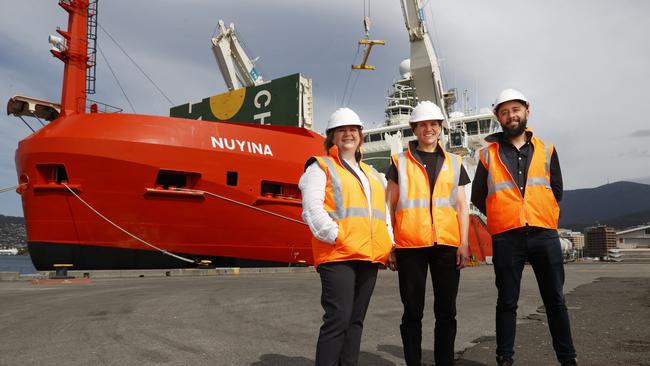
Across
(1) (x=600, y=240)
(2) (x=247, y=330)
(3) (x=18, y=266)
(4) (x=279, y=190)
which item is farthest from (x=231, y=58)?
(1) (x=600, y=240)

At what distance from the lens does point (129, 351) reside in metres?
3.25

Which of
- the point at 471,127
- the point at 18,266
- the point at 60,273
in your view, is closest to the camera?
the point at 60,273

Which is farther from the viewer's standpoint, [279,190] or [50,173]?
[279,190]

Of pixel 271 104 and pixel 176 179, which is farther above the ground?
pixel 271 104

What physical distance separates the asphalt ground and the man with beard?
0.30 m

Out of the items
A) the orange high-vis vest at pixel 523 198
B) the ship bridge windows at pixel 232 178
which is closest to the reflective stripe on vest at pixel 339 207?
the orange high-vis vest at pixel 523 198

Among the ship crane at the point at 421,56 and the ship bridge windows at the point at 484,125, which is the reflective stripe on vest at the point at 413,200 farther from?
the ship bridge windows at the point at 484,125

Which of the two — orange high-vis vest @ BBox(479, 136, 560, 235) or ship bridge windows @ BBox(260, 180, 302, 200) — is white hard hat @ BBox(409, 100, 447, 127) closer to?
orange high-vis vest @ BBox(479, 136, 560, 235)

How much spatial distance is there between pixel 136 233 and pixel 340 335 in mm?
9773

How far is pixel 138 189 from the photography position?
1076cm

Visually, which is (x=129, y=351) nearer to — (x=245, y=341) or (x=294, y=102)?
(x=245, y=341)

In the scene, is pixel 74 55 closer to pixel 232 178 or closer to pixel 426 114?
pixel 232 178

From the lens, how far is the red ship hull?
10656 millimetres

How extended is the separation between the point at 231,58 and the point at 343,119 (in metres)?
21.4
